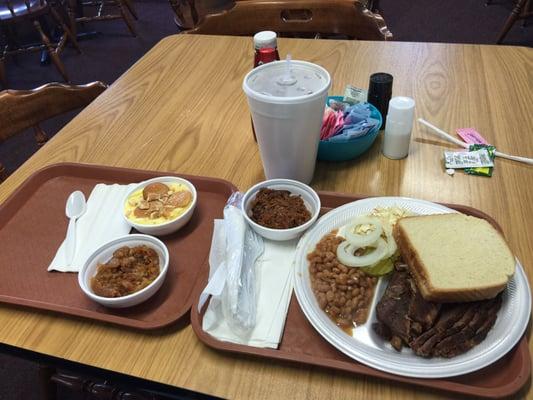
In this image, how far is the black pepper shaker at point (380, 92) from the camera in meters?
1.04

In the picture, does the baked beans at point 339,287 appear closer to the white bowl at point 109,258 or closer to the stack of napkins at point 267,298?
the stack of napkins at point 267,298

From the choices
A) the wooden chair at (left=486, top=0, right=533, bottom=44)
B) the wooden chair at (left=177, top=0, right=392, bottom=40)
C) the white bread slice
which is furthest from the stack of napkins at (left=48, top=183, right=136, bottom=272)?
the wooden chair at (left=486, top=0, right=533, bottom=44)

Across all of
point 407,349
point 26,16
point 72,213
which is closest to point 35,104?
point 72,213

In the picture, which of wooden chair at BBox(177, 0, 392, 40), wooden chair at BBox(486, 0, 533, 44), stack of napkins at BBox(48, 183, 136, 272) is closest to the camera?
stack of napkins at BBox(48, 183, 136, 272)

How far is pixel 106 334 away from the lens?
0.70m

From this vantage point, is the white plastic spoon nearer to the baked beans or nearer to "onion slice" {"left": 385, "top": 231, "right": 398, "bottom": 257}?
the baked beans

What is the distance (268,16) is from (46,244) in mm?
1216

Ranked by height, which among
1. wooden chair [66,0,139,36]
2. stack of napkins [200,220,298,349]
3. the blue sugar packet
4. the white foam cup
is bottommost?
wooden chair [66,0,139,36]

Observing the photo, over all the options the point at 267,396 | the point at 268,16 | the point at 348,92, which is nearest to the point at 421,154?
the point at 348,92

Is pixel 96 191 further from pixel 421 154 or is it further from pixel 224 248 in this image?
pixel 421 154

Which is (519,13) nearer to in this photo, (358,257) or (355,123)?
(355,123)

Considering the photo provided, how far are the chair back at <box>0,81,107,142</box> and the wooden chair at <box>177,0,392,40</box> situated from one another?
647mm

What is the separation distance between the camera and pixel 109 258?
0.78 m

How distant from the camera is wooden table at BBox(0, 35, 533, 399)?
2.11 feet
